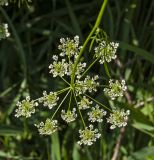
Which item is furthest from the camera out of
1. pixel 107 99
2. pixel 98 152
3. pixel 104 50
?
pixel 98 152

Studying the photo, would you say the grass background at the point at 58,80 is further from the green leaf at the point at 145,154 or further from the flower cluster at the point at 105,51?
the flower cluster at the point at 105,51

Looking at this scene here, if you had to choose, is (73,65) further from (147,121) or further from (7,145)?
(7,145)

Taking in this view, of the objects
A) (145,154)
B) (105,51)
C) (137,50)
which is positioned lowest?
(145,154)

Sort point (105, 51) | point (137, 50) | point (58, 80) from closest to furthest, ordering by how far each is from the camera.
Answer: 1. point (105, 51)
2. point (137, 50)
3. point (58, 80)

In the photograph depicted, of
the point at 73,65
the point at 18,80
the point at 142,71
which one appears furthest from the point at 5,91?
the point at 73,65

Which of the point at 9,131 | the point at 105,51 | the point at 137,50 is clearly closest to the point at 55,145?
the point at 9,131

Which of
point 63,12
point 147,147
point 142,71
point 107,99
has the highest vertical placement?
point 63,12

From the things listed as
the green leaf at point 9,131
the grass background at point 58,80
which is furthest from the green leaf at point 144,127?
the green leaf at point 9,131

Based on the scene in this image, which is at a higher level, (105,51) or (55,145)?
(105,51)

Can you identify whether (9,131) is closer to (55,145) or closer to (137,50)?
(55,145)
